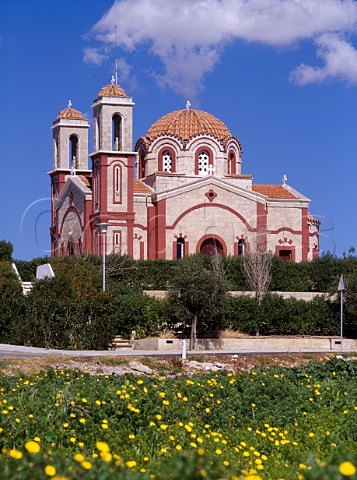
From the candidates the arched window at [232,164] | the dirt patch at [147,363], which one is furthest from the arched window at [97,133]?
the dirt patch at [147,363]

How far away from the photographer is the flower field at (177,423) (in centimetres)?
1082

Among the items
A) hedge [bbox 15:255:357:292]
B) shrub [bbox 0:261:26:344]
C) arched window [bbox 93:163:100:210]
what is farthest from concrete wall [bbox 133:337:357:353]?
arched window [bbox 93:163:100:210]

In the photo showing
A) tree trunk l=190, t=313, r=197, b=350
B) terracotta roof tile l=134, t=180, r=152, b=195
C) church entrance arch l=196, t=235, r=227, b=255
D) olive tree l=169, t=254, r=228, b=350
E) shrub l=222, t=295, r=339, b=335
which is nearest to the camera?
tree trunk l=190, t=313, r=197, b=350

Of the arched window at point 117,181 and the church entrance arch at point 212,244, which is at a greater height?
the arched window at point 117,181

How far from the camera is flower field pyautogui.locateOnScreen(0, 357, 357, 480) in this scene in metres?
10.8

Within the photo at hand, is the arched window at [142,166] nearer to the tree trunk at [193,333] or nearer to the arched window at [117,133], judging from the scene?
the arched window at [117,133]

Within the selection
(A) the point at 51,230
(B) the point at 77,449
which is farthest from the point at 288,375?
(A) the point at 51,230

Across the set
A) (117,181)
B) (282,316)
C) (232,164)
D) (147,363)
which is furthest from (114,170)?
(147,363)

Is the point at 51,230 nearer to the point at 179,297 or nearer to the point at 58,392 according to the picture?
the point at 179,297

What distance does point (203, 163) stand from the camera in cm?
6206

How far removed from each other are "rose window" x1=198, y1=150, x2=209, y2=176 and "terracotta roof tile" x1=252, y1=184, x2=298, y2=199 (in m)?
4.01

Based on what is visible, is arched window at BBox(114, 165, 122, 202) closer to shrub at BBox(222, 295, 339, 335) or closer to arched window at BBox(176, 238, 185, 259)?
arched window at BBox(176, 238, 185, 259)

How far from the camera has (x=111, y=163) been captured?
2264 inches

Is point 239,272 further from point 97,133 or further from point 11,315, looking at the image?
point 11,315
